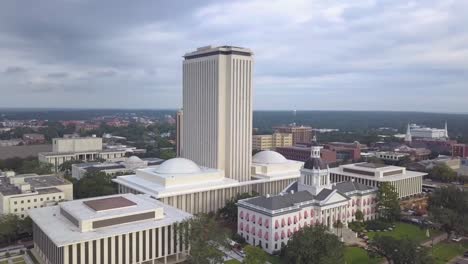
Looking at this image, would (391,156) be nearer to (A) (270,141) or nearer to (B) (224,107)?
(A) (270,141)

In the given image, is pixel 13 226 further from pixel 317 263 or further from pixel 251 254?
pixel 317 263

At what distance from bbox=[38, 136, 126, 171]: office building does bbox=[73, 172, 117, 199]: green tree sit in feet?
145

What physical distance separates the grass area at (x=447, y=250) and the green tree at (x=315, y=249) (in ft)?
57.4

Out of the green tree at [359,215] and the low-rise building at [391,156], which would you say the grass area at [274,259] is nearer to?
the green tree at [359,215]

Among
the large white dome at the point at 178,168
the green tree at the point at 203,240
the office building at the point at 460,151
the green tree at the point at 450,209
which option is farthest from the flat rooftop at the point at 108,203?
the office building at the point at 460,151

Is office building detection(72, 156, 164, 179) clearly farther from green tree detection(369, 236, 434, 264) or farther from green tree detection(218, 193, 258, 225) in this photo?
green tree detection(369, 236, 434, 264)

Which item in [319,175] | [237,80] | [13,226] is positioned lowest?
[13,226]

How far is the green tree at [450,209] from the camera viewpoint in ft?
192

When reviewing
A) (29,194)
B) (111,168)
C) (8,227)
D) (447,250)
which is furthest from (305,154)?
(8,227)

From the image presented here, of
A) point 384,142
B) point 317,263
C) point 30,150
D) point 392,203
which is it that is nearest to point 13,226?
point 317,263

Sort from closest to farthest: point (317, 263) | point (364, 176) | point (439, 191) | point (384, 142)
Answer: point (317, 263) → point (439, 191) → point (364, 176) → point (384, 142)

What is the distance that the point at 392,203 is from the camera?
71.2m

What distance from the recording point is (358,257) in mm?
54281

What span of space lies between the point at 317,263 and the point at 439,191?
39.1 meters
